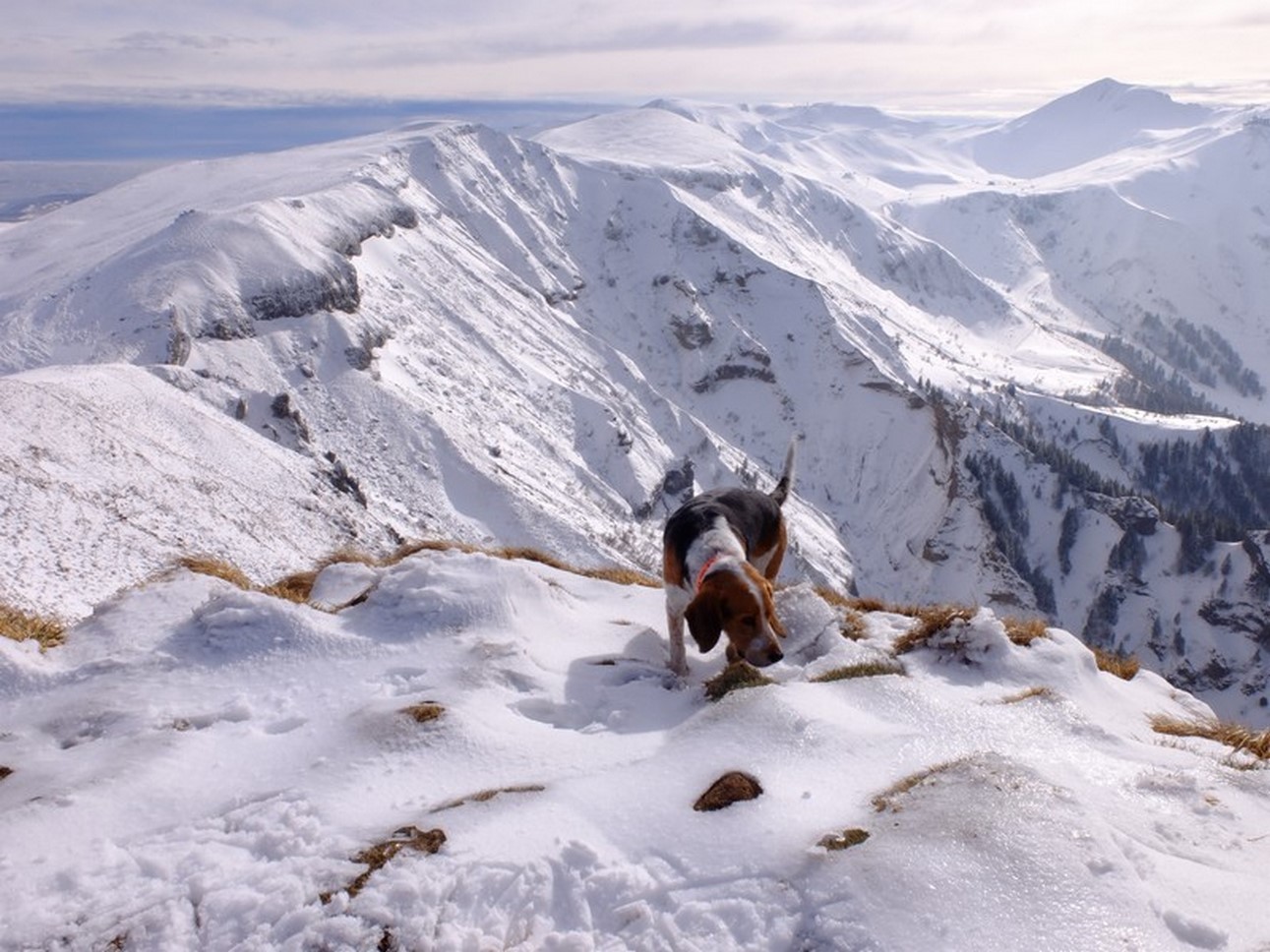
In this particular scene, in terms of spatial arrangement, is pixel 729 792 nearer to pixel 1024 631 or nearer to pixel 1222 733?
pixel 1024 631

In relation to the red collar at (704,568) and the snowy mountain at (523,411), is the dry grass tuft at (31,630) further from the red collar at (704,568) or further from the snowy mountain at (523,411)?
the snowy mountain at (523,411)

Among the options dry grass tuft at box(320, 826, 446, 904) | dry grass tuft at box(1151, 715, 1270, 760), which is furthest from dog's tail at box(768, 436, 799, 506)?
dry grass tuft at box(320, 826, 446, 904)

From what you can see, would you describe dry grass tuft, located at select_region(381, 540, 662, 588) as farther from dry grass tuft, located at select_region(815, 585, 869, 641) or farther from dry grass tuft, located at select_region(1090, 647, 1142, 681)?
dry grass tuft, located at select_region(1090, 647, 1142, 681)

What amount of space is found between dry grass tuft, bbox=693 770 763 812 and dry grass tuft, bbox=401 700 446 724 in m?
1.99

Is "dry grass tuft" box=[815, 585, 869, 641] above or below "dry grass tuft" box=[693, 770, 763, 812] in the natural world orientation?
below

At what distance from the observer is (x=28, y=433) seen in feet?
103

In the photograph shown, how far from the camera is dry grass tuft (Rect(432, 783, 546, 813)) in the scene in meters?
4.70

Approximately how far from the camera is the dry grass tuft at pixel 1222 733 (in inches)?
237

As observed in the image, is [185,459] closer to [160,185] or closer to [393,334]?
[393,334]

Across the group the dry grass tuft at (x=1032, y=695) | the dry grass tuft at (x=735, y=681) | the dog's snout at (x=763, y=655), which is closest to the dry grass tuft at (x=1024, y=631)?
the dry grass tuft at (x=1032, y=695)

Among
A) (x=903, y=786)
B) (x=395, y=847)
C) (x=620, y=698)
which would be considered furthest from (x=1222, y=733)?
(x=395, y=847)

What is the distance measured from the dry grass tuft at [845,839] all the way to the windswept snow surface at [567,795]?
0.03 metres

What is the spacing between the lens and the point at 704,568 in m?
7.30

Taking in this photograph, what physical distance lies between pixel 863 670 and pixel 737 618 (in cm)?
120
